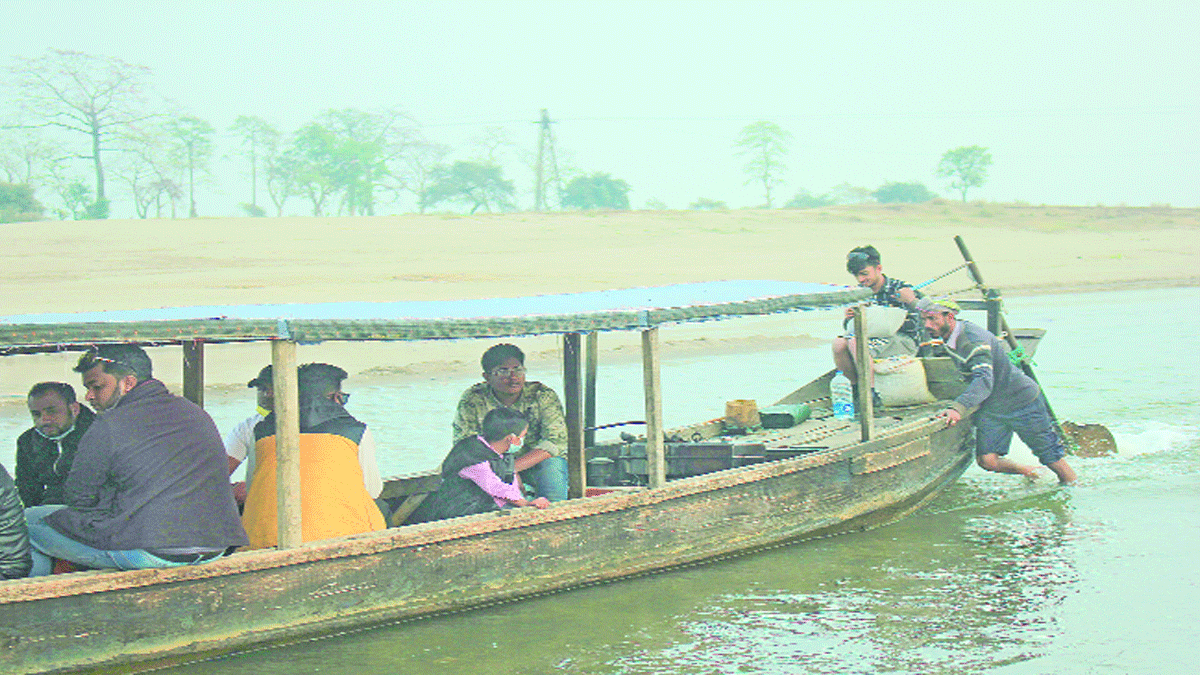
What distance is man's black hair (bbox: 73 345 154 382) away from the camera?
5117 mm

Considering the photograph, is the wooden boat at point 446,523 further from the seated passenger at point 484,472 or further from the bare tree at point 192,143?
the bare tree at point 192,143

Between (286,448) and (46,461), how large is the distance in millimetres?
1431

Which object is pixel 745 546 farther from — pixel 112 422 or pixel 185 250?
pixel 185 250

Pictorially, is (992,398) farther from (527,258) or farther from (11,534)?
(527,258)

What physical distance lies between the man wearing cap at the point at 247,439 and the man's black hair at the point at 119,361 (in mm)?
908

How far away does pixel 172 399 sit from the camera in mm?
5082

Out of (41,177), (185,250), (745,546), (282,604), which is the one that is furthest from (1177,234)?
(41,177)

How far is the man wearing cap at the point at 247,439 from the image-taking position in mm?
6023

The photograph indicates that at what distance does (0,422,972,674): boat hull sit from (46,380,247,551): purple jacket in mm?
169

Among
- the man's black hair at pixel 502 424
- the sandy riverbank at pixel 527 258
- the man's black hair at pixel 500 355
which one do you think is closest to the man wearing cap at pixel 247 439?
the man's black hair at pixel 502 424

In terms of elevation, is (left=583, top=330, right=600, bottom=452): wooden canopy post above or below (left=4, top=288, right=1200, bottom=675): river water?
above

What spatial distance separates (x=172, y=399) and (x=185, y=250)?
24130 millimetres

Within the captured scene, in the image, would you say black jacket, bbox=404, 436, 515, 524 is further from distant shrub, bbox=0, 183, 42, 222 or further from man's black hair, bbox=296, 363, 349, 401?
distant shrub, bbox=0, 183, 42, 222

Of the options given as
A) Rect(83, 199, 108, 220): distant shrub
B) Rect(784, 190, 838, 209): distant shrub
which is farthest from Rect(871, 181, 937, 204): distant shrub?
Rect(83, 199, 108, 220): distant shrub
